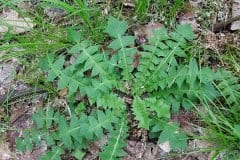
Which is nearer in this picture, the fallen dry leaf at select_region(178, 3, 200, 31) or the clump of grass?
the clump of grass

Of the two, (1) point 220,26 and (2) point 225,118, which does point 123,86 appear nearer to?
(2) point 225,118

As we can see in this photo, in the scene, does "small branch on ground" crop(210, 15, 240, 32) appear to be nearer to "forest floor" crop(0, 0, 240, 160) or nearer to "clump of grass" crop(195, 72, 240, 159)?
"forest floor" crop(0, 0, 240, 160)

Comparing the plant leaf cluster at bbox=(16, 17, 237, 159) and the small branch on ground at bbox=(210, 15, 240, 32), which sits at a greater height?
the small branch on ground at bbox=(210, 15, 240, 32)

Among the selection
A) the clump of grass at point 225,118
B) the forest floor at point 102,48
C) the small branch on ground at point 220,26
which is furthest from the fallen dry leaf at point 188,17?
the clump of grass at point 225,118

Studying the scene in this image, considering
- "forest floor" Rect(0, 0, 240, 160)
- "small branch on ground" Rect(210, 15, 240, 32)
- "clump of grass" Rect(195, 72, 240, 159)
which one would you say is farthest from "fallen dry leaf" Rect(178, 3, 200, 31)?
"clump of grass" Rect(195, 72, 240, 159)

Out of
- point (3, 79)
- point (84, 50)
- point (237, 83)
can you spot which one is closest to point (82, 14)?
point (84, 50)

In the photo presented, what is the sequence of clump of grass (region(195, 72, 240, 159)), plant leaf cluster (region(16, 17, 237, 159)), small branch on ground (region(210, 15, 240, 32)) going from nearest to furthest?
1. clump of grass (region(195, 72, 240, 159))
2. plant leaf cluster (region(16, 17, 237, 159))
3. small branch on ground (region(210, 15, 240, 32))

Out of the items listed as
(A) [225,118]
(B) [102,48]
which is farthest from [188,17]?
(A) [225,118]

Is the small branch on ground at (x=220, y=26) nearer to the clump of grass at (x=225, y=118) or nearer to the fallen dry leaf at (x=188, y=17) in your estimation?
the fallen dry leaf at (x=188, y=17)

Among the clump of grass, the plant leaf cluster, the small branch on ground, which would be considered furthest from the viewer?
the small branch on ground

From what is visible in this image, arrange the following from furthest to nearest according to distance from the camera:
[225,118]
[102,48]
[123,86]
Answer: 1. [102,48]
2. [123,86]
3. [225,118]

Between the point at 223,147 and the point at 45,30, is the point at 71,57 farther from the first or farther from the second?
the point at 223,147
